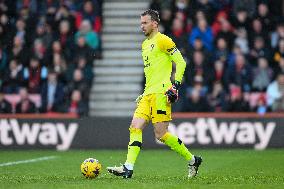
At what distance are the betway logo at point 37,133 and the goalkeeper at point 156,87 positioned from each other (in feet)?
28.0

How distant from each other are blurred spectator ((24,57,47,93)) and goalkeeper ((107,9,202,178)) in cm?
1000

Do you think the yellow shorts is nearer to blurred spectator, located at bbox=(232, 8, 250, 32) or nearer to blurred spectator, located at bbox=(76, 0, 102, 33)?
blurred spectator, located at bbox=(232, 8, 250, 32)

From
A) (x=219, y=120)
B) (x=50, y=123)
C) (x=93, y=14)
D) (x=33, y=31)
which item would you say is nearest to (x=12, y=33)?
(x=33, y=31)

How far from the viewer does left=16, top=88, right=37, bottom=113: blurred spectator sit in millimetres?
21922

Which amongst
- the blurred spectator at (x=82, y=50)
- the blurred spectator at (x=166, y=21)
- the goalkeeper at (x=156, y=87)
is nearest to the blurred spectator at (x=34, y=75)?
the blurred spectator at (x=82, y=50)

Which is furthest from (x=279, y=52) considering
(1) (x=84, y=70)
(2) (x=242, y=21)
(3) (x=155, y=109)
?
(3) (x=155, y=109)

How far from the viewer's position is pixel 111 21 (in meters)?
24.7

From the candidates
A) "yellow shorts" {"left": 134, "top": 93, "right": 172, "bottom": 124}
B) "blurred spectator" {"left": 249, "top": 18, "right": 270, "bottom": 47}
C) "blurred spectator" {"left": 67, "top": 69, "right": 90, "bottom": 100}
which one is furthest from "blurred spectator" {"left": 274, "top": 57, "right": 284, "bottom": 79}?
"yellow shorts" {"left": 134, "top": 93, "right": 172, "bottom": 124}

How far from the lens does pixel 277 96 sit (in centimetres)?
2123

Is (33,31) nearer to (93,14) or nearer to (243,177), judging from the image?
(93,14)

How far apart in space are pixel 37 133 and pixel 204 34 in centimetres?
494

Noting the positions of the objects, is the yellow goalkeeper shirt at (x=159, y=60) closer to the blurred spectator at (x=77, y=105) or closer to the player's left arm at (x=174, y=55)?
the player's left arm at (x=174, y=55)

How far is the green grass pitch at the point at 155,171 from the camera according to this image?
453 inches

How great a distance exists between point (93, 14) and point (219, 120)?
16.4ft
